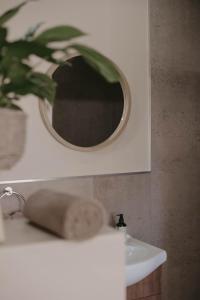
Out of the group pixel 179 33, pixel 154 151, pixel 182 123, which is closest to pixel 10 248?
A: pixel 154 151

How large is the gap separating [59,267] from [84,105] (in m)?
1.38

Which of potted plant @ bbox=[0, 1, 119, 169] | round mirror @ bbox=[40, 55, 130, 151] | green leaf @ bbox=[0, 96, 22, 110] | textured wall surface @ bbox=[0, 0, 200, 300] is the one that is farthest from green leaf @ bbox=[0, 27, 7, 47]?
textured wall surface @ bbox=[0, 0, 200, 300]

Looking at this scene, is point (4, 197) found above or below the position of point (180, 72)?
below

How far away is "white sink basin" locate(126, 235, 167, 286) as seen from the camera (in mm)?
1719

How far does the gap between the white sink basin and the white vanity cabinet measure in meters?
0.89

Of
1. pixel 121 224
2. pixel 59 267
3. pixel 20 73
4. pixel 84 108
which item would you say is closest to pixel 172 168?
pixel 121 224

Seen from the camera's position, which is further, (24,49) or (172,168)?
(172,168)

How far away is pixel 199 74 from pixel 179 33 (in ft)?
1.02

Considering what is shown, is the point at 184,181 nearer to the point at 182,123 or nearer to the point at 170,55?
the point at 182,123

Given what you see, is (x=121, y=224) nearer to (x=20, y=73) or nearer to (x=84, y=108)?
(x=84, y=108)

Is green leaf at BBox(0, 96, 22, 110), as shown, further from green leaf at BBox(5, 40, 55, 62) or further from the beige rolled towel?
the beige rolled towel

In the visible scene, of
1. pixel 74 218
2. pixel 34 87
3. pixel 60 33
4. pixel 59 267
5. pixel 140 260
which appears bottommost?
pixel 140 260

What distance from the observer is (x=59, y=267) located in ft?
2.59

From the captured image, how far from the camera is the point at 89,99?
2.09 m
